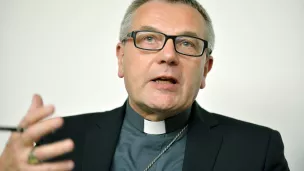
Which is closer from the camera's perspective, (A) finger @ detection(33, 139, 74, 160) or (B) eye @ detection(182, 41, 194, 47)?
(A) finger @ detection(33, 139, 74, 160)

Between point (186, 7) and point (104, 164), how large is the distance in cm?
78

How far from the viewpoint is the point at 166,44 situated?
130 centimetres

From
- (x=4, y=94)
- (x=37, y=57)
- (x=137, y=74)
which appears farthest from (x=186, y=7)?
(x=4, y=94)

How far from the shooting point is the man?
4.27ft

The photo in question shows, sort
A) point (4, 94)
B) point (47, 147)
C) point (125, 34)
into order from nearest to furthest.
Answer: point (47, 147) < point (125, 34) < point (4, 94)

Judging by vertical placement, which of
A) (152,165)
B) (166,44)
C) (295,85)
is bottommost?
(152,165)

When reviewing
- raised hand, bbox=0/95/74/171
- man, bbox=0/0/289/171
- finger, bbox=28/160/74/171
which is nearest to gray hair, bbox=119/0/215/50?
man, bbox=0/0/289/171

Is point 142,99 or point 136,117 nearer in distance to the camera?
point 142,99

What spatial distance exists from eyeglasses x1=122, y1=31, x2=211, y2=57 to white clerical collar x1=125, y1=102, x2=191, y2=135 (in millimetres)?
301

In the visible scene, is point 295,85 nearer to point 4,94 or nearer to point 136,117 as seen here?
point 136,117

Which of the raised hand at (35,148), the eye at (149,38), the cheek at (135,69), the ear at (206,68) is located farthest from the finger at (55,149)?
the ear at (206,68)

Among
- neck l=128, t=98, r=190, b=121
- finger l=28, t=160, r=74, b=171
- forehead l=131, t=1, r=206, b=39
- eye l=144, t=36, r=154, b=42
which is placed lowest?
neck l=128, t=98, r=190, b=121

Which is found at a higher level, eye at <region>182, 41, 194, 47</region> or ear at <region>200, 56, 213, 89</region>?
eye at <region>182, 41, 194, 47</region>

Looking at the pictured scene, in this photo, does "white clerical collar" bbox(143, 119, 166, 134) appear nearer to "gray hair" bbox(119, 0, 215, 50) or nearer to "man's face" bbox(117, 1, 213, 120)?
"man's face" bbox(117, 1, 213, 120)
